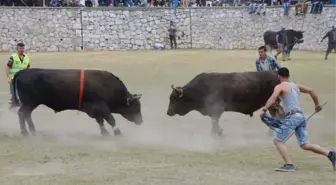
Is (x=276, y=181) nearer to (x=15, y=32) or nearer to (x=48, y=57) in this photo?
(x=48, y=57)

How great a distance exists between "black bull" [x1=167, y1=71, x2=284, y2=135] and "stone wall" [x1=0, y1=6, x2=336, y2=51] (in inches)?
1013

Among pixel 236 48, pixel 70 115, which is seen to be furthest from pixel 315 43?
pixel 70 115

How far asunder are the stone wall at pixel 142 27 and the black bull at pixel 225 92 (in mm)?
25740

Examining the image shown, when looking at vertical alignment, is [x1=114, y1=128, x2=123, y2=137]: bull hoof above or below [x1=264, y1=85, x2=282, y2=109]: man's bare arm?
below

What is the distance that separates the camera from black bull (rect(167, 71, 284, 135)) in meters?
12.3

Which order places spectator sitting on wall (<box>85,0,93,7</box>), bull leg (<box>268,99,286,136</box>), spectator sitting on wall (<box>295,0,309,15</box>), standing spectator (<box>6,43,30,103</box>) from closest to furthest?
1. bull leg (<box>268,99,286,136</box>)
2. standing spectator (<box>6,43,30,103</box>)
3. spectator sitting on wall (<box>295,0,309,15</box>)
4. spectator sitting on wall (<box>85,0,93,7</box>)

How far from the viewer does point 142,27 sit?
129 feet

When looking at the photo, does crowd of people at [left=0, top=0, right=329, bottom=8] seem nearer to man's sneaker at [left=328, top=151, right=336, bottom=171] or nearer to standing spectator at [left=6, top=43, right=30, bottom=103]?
standing spectator at [left=6, top=43, right=30, bottom=103]

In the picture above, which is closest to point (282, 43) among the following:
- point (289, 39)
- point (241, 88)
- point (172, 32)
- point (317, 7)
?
point (289, 39)

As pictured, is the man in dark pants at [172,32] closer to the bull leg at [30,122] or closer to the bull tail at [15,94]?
the bull tail at [15,94]

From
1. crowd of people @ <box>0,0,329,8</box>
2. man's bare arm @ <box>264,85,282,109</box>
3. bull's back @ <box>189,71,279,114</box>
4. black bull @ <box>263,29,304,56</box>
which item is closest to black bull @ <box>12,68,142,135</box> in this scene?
bull's back @ <box>189,71,279,114</box>

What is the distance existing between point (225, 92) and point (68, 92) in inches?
105

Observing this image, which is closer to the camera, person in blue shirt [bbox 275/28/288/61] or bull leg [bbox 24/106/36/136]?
bull leg [bbox 24/106/36/136]

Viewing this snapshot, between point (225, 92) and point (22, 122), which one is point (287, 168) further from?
point (22, 122)
